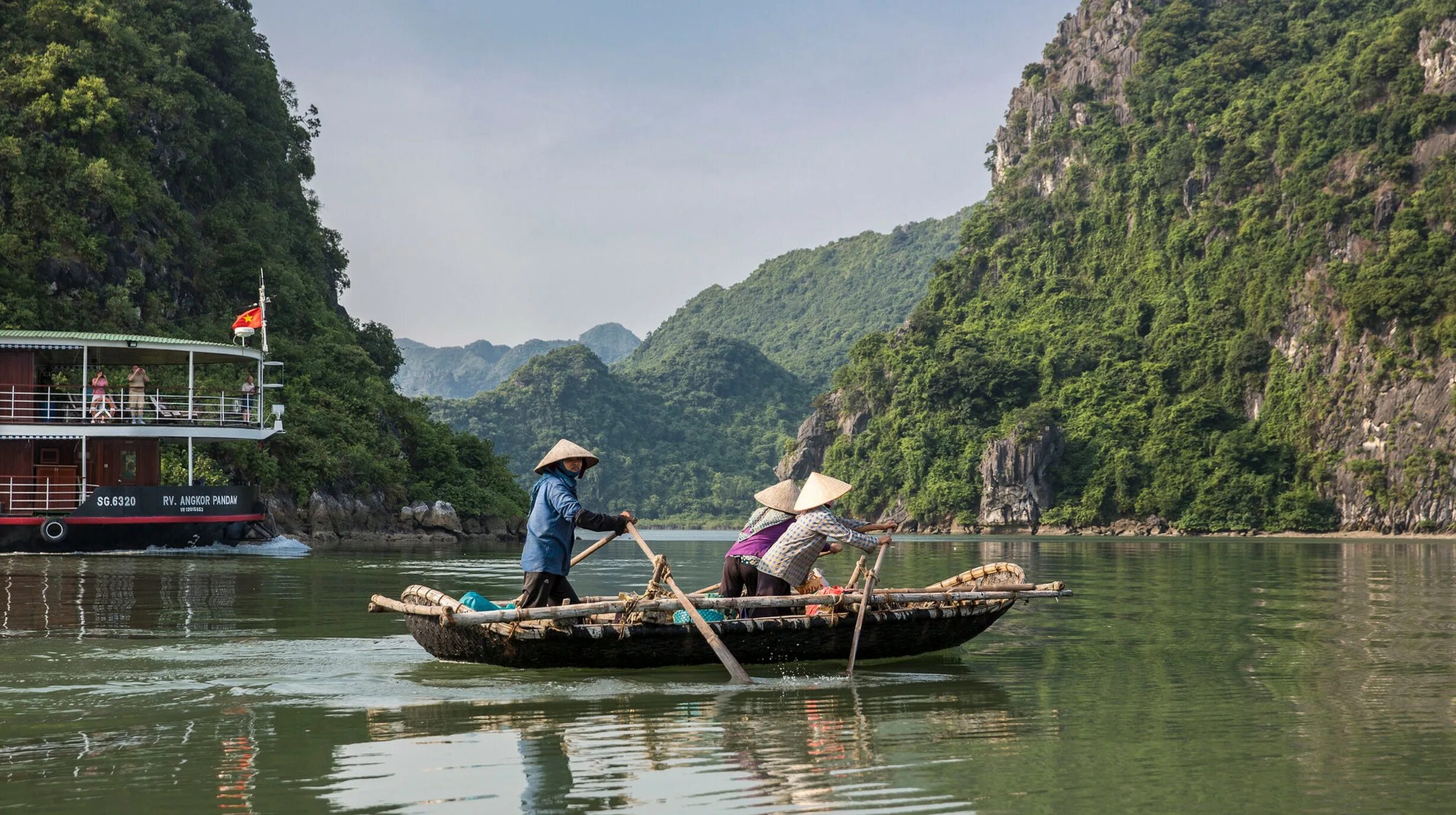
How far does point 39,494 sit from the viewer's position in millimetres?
27406

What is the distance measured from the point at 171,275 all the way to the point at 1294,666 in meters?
38.2

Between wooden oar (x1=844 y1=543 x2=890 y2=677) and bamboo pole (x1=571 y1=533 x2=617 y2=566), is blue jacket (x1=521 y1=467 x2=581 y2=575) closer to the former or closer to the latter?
bamboo pole (x1=571 y1=533 x2=617 y2=566)

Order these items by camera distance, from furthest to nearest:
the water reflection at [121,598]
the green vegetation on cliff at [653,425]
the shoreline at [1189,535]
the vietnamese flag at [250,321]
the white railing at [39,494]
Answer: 1. the green vegetation on cliff at [653,425]
2. the shoreline at [1189,535]
3. the vietnamese flag at [250,321]
4. the white railing at [39,494]
5. the water reflection at [121,598]

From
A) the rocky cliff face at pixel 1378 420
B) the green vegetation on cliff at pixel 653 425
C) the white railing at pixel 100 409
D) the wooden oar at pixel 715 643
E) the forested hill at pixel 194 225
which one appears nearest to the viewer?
the wooden oar at pixel 715 643

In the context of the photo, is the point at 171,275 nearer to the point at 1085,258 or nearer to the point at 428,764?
the point at 428,764

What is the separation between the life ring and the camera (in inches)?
1035

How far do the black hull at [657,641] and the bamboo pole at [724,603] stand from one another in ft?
0.45

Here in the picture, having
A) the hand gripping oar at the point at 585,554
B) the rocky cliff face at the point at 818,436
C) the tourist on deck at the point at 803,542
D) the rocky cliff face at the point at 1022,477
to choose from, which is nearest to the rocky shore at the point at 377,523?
the hand gripping oar at the point at 585,554

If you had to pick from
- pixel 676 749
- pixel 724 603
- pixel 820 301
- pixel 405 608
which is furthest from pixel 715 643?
pixel 820 301

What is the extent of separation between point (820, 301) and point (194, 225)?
381 feet

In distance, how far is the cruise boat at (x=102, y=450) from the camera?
26297 mm

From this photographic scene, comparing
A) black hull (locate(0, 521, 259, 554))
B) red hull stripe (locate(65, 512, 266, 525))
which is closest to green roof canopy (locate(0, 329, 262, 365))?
red hull stripe (locate(65, 512, 266, 525))

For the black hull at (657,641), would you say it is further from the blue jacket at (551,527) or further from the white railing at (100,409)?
the white railing at (100,409)

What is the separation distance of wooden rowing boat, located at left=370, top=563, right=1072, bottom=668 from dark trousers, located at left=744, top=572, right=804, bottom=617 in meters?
0.02
